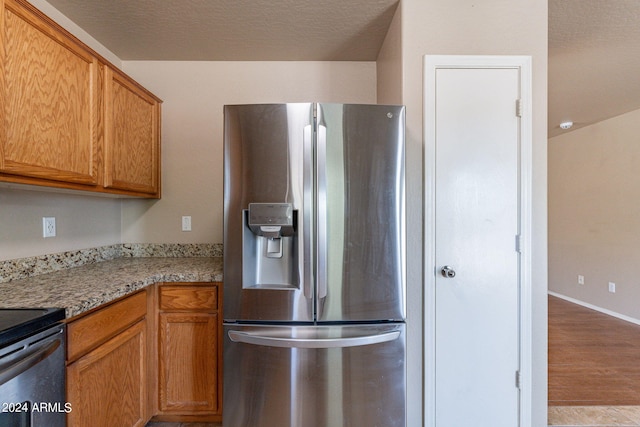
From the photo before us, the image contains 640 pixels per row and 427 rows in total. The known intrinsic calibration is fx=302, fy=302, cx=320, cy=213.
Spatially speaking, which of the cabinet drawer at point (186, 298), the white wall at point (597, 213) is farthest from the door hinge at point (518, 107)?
the white wall at point (597, 213)

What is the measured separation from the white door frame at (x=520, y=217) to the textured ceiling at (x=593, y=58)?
664mm

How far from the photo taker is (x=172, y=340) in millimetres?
1716

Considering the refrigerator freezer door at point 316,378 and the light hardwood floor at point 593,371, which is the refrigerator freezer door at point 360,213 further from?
the light hardwood floor at point 593,371

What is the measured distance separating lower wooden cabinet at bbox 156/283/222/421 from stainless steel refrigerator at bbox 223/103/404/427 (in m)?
0.34

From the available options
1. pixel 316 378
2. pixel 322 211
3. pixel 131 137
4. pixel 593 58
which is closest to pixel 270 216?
pixel 322 211

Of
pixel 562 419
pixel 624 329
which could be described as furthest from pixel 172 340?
pixel 624 329

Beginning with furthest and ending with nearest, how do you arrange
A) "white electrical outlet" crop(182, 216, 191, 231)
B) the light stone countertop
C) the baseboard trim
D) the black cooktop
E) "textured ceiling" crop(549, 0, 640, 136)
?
1. the baseboard trim
2. "white electrical outlet" crop(182, 216, 191, 231)
3. "textured ceiling" crop(549, 0, 640, 136)
4. the light stone countertop
5. the black cooktop

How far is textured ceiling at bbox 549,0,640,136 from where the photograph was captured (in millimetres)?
1839

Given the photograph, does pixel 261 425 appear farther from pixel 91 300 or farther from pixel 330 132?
pixel 330 132

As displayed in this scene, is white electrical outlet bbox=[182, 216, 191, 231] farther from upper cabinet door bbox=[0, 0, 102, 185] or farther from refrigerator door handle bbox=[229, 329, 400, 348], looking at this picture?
refrigerator door handle bbox=[229, 329, 400, 348]

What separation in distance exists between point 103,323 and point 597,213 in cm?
533

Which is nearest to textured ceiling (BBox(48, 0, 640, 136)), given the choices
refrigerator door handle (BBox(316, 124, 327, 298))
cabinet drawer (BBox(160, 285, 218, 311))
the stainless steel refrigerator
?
the stainless steel refrigerator

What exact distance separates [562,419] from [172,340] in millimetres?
2415

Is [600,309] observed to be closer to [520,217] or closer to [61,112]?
[520,217]
